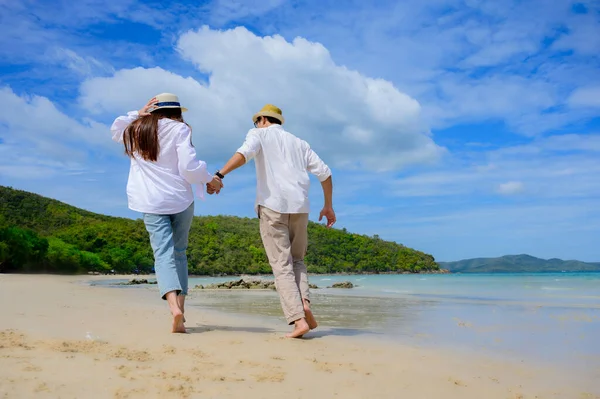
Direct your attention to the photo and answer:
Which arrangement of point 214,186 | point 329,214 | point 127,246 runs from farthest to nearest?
point 127,246 < point 329,214 < point 214,186

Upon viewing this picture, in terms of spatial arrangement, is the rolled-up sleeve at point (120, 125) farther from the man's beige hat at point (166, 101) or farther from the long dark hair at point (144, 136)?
the man's beige hat at point (166, 101)

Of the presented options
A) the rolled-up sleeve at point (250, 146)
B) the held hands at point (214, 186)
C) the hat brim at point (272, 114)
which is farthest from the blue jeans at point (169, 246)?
the hat brim at point (272, 114)

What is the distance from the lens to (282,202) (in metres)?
4.21

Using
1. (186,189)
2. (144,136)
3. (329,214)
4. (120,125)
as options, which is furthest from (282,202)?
(120,125)

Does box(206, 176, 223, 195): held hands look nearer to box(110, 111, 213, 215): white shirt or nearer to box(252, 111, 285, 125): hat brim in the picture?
box(110, 111, 213, 215): white shirt

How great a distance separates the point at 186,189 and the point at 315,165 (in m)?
1.21

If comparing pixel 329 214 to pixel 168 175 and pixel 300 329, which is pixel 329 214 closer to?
pixel 300 329

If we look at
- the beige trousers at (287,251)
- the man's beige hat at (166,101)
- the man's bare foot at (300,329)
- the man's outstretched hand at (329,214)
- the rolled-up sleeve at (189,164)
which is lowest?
the man's bare foot at (300,329)

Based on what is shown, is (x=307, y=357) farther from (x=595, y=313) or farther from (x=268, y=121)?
(x=595, y=313)

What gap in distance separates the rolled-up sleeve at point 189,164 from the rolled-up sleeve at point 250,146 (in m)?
0.36

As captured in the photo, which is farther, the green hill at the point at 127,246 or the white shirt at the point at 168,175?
the green hill at the point at 127,246

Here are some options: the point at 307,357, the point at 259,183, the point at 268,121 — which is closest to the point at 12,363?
the point at 307,357

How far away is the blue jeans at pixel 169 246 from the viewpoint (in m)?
3.88

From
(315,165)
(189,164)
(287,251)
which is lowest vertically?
(287,251)
